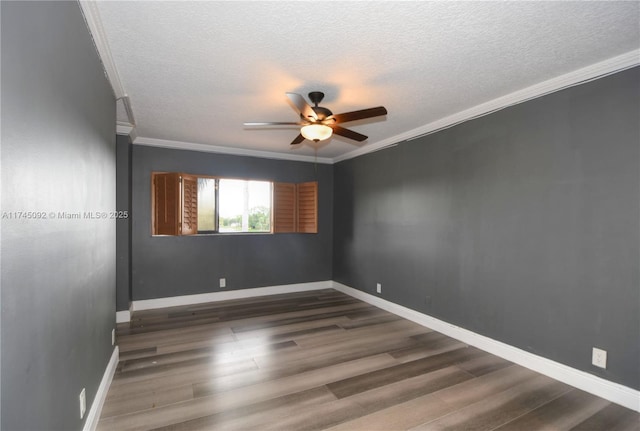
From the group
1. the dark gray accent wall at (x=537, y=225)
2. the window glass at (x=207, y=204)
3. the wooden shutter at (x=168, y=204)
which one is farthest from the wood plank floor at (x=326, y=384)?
the window glass at (x=207, y=204)

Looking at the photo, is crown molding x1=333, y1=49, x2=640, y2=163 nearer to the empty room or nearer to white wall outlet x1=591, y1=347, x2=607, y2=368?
the empty room

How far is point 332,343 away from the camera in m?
3.29

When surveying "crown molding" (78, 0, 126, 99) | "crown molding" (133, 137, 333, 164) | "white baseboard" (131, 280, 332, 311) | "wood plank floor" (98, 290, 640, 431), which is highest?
"crown molding" (78, 0, 126, 99)

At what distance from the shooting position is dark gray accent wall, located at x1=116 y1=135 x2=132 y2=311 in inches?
149

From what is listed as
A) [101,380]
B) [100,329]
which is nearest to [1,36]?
[100,329]

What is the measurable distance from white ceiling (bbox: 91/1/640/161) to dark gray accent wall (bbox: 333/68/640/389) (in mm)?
320

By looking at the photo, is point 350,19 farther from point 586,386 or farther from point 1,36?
point 586,386

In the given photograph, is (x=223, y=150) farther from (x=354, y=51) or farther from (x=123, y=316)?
(x=354, y=51)

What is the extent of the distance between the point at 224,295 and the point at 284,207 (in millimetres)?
1735

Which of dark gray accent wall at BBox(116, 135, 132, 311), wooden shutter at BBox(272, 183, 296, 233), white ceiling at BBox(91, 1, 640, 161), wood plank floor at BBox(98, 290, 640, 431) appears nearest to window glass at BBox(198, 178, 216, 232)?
wooden shutter at BBox(272, 183, 296, 233)

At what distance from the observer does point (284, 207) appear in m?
5.38

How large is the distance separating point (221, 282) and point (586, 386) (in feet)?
14.4

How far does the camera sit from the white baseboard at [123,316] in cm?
387

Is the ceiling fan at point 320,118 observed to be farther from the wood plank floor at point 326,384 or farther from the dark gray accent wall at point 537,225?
the wood plank floor at point 326,384
